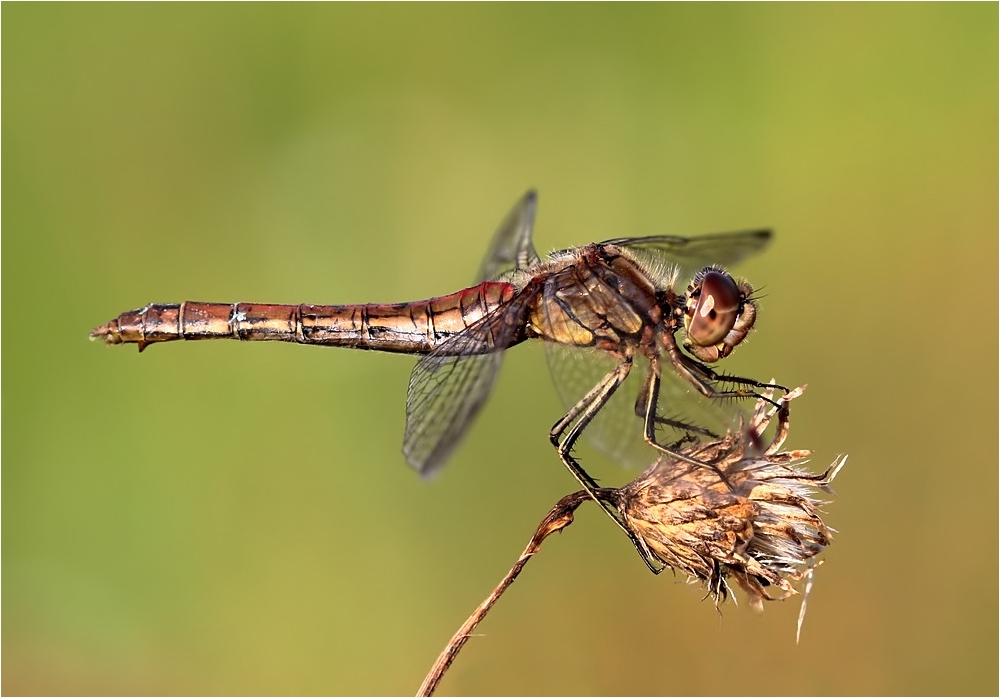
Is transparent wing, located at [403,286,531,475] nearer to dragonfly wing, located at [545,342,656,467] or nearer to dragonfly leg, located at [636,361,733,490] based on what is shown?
dragonfly wing, located at [545,342,656,467]

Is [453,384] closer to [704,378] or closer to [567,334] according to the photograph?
[567,334]

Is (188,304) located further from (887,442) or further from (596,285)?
(887,442)

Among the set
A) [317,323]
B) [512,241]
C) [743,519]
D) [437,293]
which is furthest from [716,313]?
[437,293]

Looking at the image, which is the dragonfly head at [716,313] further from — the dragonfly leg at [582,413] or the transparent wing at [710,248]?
the transparent wing at [710,248]

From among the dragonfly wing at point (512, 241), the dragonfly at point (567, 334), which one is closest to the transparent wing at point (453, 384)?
the dragonfly at point (567, 334)

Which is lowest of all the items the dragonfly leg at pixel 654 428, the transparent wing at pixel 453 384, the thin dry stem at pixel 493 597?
the thin dry stem at pixel 493 597

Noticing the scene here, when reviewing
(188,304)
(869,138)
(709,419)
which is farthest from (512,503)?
(869,138)

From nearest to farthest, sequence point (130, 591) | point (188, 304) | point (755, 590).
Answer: point (755, 590) < point (188, 304) < point (130, 591)
